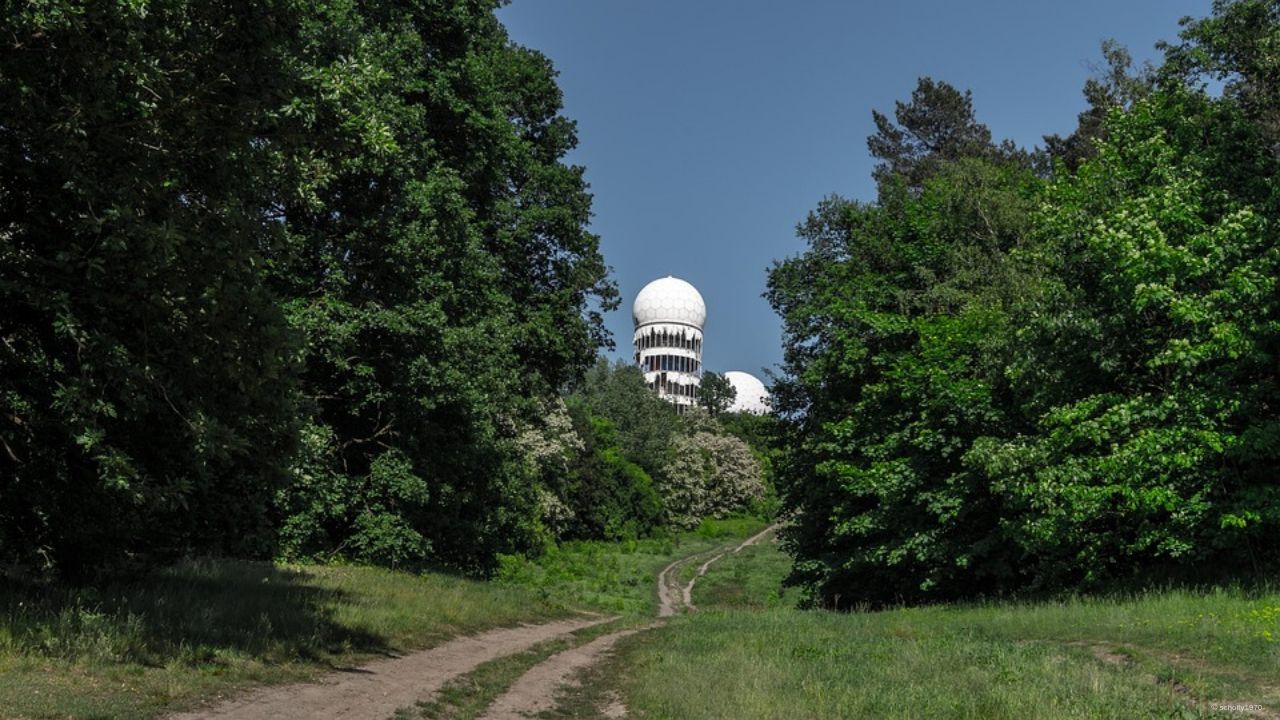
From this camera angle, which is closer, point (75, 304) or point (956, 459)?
point (75, 304)

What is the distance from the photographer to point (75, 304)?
1193 cm

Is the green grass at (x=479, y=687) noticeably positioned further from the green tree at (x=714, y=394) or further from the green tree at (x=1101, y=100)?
the green tree at (x=714, y=394)

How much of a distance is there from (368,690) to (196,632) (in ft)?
10.3

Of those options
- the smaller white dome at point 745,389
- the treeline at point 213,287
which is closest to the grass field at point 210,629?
the treeline at point 213,287

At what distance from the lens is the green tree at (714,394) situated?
158 m

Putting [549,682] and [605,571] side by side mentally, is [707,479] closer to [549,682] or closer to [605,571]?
[605,571]

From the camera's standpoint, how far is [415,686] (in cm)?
1431

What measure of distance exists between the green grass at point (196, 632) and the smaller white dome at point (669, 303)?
13451 cm

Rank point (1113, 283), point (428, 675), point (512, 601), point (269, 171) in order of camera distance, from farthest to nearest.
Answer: point (512, 601) → point (1113, 283) → point (428, 675) → point (269, 171)

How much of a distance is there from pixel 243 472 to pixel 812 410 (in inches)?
1130

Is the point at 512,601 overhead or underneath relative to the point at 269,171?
underneath

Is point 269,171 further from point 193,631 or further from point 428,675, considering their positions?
point 428,675

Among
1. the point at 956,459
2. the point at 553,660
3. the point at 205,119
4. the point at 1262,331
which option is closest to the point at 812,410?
the point at 956,459

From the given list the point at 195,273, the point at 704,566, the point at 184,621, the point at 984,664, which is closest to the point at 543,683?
the point at 184,621
